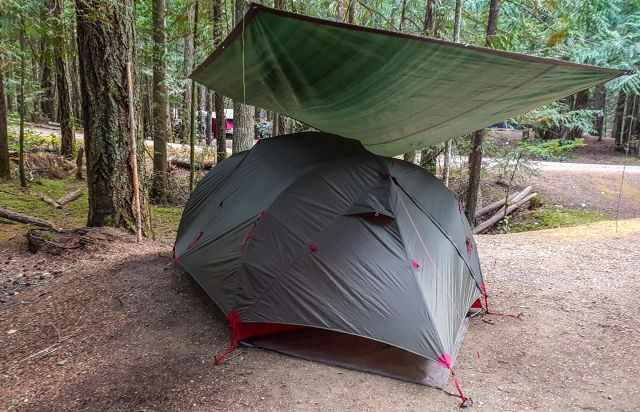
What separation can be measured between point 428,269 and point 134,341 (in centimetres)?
236

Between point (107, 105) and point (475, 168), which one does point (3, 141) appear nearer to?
point (107, 105)

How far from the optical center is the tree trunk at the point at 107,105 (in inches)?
198

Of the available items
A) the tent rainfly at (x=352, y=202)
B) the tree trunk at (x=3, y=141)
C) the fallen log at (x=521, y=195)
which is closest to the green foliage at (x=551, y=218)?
the fallen log at (x=521, y=195)

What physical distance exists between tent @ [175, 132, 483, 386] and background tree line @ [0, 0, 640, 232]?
7.07 ft

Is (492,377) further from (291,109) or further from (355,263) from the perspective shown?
(291,109)

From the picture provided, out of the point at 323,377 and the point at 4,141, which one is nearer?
the point at 323,377

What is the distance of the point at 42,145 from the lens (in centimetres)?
1162

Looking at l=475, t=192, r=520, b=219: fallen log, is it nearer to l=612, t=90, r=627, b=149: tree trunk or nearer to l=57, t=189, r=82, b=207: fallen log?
l=57, t=189, r=82, b=207: fallen log

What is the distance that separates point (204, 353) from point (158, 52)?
23.9ft

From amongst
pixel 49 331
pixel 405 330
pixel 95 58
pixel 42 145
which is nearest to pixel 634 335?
pixel 405 330

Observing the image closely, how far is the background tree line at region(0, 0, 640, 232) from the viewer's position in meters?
5.11

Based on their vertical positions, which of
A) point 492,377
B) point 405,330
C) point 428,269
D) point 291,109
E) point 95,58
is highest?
point 95,58

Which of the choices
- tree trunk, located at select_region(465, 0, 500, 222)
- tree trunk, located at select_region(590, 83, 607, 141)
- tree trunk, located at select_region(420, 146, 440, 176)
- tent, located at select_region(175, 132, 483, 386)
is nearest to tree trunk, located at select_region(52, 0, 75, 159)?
tent, located at select_region(175, 132, 483, 386)

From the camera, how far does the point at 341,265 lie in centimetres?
330
